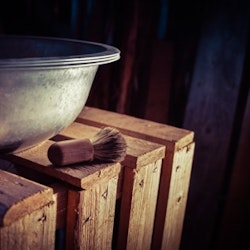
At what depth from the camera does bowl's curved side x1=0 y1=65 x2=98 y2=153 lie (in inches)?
27.8

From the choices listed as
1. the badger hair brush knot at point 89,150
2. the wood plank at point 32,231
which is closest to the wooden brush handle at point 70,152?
the badger hair brush knot at point 89,150

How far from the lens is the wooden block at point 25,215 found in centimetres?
68

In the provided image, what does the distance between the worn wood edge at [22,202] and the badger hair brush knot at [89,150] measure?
91 mm

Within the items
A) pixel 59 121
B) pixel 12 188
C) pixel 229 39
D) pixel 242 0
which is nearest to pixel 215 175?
pixel 229 39

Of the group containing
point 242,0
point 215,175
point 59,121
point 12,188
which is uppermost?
point 242,0

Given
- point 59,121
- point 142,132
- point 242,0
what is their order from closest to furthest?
point 59,121 → point 142,132 → point 242,0

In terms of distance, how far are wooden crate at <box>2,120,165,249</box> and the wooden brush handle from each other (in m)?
0.02

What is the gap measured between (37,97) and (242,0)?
1264 millimetres

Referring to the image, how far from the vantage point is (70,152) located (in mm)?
825

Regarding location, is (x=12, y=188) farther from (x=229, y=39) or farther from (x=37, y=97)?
(x=229, y=39)

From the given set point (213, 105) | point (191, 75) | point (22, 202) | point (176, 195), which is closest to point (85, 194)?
point (22, 202)

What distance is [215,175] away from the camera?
1.88 metres

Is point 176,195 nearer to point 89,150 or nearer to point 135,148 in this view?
point 135,148

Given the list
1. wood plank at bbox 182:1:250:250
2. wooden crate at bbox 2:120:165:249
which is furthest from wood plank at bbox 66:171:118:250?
wood plank at bbox 182:1:250:250
